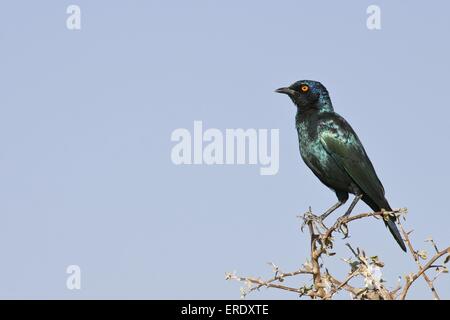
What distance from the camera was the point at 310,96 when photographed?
398 inches

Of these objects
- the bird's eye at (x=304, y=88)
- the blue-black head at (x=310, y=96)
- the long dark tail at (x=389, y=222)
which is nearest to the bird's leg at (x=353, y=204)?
the long dark tail at (x=389, y=222)

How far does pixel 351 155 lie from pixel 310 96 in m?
1.08

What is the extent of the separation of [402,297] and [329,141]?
515cm

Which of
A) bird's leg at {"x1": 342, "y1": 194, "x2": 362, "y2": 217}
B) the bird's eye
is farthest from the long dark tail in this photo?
the bird's eye

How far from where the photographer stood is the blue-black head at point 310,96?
33.0ft

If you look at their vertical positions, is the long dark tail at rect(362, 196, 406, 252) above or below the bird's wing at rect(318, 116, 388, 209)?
below

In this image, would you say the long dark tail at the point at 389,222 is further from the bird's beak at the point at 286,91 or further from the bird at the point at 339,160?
the bird's beak at the point at 286,91

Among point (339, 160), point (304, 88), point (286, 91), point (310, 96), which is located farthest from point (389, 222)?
point (286, 91)

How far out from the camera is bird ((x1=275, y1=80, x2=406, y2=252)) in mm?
9250

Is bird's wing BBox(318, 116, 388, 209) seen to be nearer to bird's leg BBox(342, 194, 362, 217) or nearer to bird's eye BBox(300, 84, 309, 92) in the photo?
bird's leg BBox(342, 194, 362, 217)

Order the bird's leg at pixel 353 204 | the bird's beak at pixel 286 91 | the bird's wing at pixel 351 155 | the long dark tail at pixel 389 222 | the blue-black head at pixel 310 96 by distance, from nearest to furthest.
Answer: the long dark tail at pixel 389 222, the bird's wing at pixel 351 155, the bird's leg at pixel 353 204, the blue-black head at pixel 310 96, the bird's beak at pixel 286 91
